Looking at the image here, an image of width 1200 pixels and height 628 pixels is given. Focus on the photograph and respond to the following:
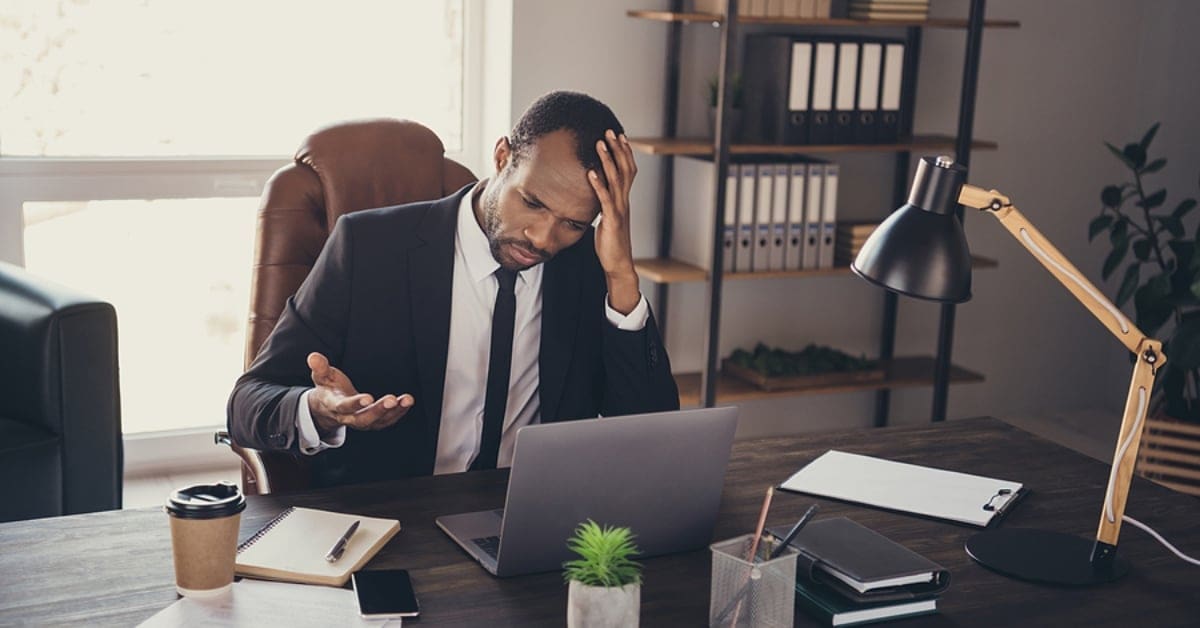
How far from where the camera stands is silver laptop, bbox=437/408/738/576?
1479mm

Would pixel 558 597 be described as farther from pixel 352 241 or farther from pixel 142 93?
pixel 142 93

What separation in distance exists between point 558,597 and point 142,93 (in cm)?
262

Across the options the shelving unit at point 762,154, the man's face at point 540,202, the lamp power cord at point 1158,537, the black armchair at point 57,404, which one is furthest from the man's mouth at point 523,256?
the shelving unit at point 762,154

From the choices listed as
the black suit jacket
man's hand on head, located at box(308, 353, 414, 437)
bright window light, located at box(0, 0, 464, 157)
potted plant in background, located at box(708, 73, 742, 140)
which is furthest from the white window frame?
man's hand on head, located at box(308, 353, 414, 437)

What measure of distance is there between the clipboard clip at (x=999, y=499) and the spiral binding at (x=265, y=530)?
970 millimetres

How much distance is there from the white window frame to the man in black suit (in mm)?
1692

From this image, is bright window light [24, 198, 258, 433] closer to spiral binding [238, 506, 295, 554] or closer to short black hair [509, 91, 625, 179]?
short black hair [509, 91, 625, 179]

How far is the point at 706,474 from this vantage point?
1.61 m

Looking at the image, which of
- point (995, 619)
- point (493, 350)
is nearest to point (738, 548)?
point (995, 619)

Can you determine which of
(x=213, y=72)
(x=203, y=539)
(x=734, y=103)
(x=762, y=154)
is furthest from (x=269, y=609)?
(x=762, y=154)

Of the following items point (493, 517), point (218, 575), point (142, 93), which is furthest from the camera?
point (142, 93)

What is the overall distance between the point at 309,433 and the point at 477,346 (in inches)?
15.0

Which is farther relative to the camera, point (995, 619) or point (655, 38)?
point (655, 38)

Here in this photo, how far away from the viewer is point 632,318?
2.12m
